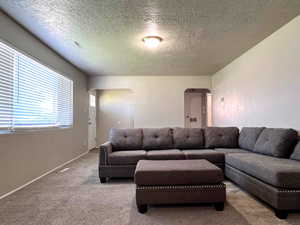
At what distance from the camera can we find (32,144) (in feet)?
10.3

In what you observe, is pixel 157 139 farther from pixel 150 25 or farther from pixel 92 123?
pixel 92 123

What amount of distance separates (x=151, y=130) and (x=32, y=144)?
212 cm

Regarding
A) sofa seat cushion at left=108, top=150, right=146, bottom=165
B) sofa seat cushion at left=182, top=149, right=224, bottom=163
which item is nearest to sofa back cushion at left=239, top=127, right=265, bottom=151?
sofa seat cushion at left=182, top=149, right=224, bottom=163

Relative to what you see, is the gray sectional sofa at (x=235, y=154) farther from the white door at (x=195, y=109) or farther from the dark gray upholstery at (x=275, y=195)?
the white door at (x=195, y=109)

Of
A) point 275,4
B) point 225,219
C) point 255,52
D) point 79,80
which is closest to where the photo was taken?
point 225,219

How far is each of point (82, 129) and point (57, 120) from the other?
157 centimetres

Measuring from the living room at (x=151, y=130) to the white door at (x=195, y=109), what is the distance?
8.20 feet

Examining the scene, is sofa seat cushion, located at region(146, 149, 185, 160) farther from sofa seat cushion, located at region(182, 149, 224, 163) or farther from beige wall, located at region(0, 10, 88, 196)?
beige wall, located at region(0, 10, 88, 196)

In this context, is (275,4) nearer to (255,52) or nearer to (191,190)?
(255,52)

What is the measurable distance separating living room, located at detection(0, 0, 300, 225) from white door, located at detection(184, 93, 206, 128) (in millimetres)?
2499

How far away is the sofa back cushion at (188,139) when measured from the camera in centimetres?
381

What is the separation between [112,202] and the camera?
235 centimetres

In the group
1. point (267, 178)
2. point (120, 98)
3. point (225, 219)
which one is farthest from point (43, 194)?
point (120, 98)

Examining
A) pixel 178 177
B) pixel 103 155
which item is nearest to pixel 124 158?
pixel 103 155
